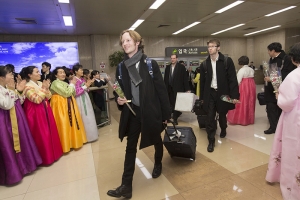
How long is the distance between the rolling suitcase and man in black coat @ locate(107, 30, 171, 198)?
54 cm

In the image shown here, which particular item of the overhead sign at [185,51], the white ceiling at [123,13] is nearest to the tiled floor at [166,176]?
the white ceiling at [123,13]

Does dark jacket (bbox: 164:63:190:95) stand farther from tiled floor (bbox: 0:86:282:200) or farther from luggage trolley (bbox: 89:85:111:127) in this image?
luggage trolley (bbox: 89:85:111:127)

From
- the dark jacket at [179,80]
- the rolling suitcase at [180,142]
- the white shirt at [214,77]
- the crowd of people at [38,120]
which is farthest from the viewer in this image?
the dark jacket at [179,80]

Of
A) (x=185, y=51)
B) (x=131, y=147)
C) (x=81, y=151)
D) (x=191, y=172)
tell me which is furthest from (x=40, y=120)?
(x=185, y=51)

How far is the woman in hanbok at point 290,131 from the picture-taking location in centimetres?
164

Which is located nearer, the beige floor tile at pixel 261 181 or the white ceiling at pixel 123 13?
the beige floor tile at pixel 261 181

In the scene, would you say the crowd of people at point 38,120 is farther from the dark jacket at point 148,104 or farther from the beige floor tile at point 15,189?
the dark jacket at point 148,104

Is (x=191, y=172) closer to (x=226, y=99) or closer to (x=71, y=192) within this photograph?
(x=226, y=99)

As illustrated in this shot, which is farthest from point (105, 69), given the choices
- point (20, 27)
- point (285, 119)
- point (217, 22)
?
point (285, 119)

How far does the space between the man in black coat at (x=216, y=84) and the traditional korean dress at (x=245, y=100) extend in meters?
1.44

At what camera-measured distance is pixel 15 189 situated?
229 cm

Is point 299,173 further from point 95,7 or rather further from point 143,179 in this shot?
point 95,7

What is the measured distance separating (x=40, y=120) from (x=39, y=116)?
0.06m

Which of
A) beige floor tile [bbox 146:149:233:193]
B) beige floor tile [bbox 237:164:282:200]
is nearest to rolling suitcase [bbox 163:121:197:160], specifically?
beige floor tile [bbox 146:149:233:193]
